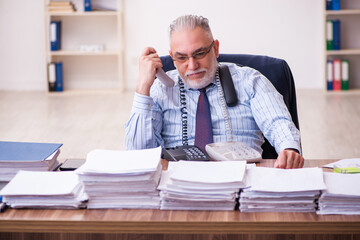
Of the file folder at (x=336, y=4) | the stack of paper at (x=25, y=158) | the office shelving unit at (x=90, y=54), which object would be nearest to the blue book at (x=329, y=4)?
the file folder at (x=336, y=4)

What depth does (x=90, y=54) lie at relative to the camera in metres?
6.59

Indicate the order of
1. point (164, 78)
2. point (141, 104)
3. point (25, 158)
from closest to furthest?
point (25, 158), point (141, 104), point (164, 78)

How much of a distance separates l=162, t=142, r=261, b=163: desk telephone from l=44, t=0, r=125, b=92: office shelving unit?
4773 mm

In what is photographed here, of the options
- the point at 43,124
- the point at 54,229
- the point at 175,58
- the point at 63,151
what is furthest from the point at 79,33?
the point at 54,229

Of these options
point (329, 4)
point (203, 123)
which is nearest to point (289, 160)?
point (203, 123)

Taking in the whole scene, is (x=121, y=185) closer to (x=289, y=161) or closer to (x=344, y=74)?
(x=289, y=161)

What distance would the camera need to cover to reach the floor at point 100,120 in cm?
447

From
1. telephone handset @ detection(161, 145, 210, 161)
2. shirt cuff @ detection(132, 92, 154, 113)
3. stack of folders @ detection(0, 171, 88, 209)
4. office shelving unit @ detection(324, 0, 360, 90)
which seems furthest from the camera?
office shelving unit @ detection(324, 0, 360, 90)

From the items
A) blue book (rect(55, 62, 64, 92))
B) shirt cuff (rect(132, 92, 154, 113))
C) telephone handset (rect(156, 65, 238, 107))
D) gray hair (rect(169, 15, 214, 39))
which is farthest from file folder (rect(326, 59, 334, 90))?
shirt cuff (rect(132, 92, 154, 113))

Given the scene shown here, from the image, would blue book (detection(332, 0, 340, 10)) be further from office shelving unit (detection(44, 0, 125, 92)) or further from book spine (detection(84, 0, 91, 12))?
book spine (detection(84, 0, 91, 12))

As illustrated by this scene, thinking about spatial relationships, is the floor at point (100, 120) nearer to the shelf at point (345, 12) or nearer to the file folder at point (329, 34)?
the file folder at point (329, 34)

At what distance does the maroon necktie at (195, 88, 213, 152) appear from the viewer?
2.27 m

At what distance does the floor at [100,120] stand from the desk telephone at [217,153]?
7.50 ft

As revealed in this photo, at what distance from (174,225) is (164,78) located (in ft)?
3.44
